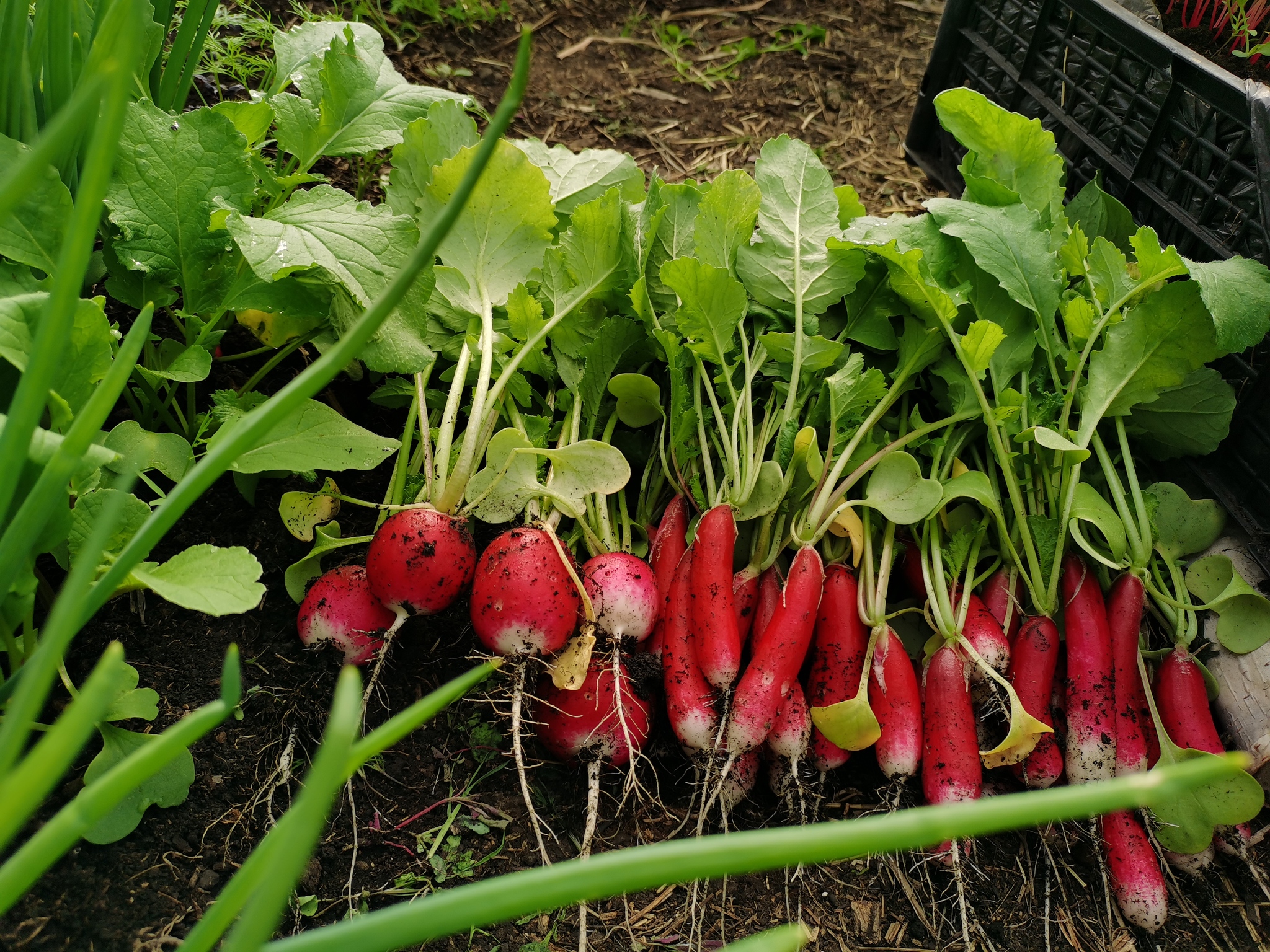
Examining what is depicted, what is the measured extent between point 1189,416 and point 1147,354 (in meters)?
0.16

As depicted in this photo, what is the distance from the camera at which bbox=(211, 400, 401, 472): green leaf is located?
4.01 ft

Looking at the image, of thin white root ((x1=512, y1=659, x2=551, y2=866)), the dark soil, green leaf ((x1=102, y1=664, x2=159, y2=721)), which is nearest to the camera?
green leaf ((x1=102, y1=664, x2=159, y2=721))

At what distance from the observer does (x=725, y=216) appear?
146 centimetres

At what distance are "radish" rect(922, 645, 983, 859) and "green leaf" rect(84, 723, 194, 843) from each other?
99 centimetres

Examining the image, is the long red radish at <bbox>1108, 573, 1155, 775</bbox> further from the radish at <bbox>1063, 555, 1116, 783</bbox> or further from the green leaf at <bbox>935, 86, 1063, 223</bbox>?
the green leaf at <bbox>935, 86, 1063, 223</bbox>

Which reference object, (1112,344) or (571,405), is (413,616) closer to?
(571,405)

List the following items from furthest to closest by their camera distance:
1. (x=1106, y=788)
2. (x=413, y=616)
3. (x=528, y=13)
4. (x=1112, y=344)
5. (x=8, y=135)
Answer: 1. (x=528, y=13)
2. (x=1112, y=344)
3. (x=413, y=616)
4. (x=8, y=135)
5. (x=1106, y=788)

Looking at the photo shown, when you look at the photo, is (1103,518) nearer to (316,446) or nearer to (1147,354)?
(1147,354)

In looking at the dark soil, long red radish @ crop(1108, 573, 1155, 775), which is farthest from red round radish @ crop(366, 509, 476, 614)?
the dark soil

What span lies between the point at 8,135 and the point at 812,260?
45.8 inches

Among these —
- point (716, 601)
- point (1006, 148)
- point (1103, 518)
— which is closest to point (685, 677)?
point (716, 601)

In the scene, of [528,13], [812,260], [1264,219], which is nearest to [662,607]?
[812,260]

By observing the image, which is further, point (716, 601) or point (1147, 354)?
point (1147, 354)

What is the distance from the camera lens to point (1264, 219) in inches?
52.1
